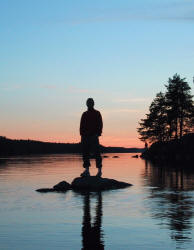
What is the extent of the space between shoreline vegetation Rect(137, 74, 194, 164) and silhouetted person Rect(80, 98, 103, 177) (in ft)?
172

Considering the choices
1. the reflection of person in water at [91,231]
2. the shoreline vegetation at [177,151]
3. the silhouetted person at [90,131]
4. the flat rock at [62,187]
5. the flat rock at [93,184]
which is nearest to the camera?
the reflection of person in water at [91,231]

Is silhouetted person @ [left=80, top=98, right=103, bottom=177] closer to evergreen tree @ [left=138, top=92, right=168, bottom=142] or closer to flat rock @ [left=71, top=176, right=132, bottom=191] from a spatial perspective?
flat rock @ [left=71, top=176, right=132, bottom=191]

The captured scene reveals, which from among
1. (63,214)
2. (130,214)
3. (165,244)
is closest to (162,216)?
(130,214)

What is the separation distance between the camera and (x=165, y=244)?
9047 millimetres

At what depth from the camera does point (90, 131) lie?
23.3 m

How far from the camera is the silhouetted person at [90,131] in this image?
2320cm

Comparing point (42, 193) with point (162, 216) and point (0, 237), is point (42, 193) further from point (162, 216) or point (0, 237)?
point (0, 237)

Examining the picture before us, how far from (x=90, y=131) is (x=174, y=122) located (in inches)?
2637

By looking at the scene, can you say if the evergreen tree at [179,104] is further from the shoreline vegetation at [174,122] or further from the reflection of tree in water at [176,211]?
the reflection of tree in water at [176,211]

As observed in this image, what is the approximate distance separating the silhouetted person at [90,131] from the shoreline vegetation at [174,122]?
52.3 metres

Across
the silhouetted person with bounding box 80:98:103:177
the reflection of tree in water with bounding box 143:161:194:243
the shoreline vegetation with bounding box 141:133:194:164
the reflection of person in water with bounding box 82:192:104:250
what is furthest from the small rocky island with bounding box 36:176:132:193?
the shoreline vegetation with bounding box 141:133:194:164

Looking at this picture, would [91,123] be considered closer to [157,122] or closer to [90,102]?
[90,102]

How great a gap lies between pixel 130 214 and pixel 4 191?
8.84 metres

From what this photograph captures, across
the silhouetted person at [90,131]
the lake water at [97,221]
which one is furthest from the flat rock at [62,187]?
the lake water at [97,221]
